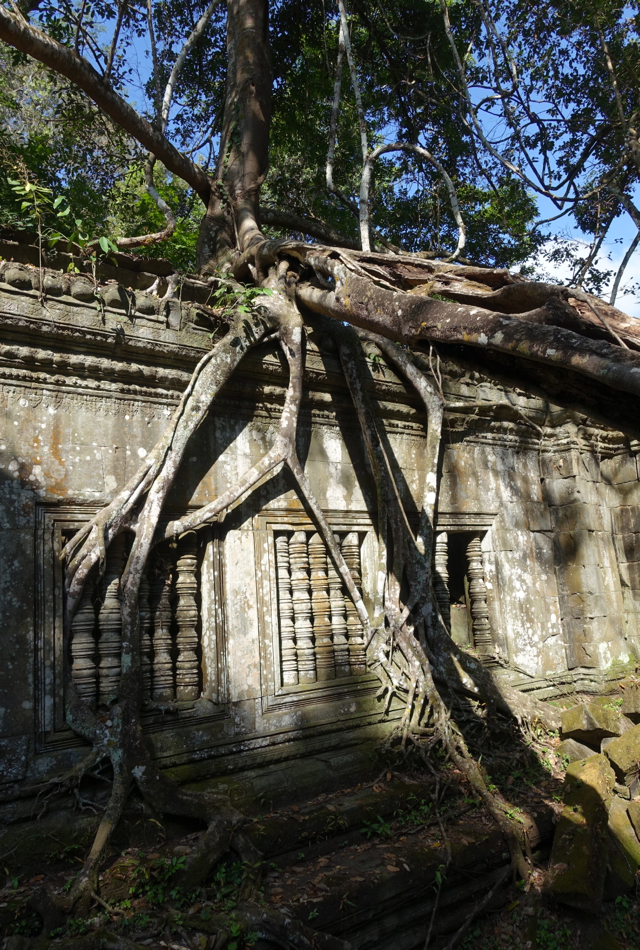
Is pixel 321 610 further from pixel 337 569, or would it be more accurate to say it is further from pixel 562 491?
pixel 562 491

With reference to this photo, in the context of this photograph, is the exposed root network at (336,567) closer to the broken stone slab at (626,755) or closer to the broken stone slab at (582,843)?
the broken stone slab at (582,843)

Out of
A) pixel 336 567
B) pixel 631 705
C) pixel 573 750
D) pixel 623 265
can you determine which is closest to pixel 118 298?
pixel 336 567

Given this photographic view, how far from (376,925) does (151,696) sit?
1616 millimetres

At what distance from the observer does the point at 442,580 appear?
5188 mm

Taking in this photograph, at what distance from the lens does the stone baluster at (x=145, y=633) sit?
3547mm

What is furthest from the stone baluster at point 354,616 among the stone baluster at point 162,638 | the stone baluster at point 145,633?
the stone baluster at point 145,633

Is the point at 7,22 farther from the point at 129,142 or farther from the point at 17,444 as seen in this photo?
the point at 129,142

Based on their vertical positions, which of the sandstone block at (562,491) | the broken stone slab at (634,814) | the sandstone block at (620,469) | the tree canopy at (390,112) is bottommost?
the broken stone slab at (634,814)

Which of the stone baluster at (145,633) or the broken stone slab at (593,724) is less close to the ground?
the stone baluster at (145,633)

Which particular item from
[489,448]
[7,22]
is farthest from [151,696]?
[7,22]

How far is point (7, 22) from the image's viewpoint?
3.93m

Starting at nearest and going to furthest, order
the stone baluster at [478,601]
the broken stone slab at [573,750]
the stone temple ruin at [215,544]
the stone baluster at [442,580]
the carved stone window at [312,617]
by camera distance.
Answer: the stone temple ruin at [215,544]
the carved stone window at [312,617]
the broken stone slab at [573,750]
the stone baluster at [442,580]
the stone baluster at [478,601]

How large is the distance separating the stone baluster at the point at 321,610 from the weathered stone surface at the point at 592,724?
1.83 m

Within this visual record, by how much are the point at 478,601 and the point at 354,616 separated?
150cm
